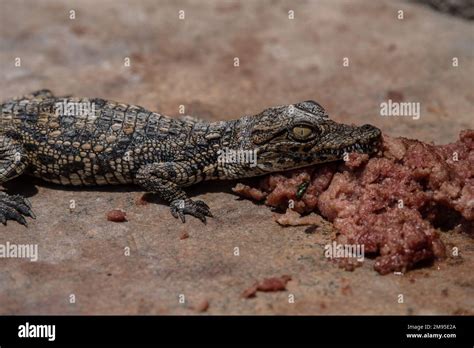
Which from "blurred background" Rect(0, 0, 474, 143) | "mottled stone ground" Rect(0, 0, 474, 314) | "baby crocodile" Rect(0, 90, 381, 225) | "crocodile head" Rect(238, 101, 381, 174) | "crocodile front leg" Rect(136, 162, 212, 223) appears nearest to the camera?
"mottled stone ground" Rect(0, 0, 474, 314)

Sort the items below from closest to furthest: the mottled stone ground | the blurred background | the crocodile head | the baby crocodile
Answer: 1. the mottled stone ground
2. the crocodile head
3. the baby crocodile
4. the blurred background

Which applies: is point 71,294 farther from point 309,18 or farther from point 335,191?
point 309,18

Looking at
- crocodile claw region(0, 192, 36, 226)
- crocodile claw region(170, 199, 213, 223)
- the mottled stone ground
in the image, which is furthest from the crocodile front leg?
crocodile claw region(0, 192, 36, 226)

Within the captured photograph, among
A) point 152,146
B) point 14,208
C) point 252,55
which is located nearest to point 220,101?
point 252,55

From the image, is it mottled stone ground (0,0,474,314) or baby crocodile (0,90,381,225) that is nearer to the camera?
mottled stone ground (0,0,474,314)

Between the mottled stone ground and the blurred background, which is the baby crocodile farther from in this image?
the blurred background

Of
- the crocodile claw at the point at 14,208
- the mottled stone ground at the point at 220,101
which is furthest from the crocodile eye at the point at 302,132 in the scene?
the crocodile claw at the point at 14,208
